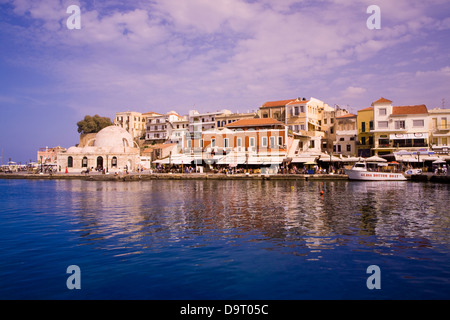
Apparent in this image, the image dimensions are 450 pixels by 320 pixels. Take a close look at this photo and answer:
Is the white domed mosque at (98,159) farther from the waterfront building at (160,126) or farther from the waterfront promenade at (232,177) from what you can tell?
the waterfront building at (160,126)

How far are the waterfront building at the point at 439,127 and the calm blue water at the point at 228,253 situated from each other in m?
36.2

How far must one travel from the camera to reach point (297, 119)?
54.8 meters

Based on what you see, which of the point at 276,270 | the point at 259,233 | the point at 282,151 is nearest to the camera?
the point at 276,270

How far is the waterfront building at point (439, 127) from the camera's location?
153 ft

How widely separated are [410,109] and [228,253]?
47811 mm

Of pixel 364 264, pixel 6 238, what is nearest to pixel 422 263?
pixel 364 264

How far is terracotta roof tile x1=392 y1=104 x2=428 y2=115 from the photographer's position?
47.3 m

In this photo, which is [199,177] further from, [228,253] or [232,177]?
[228,253]

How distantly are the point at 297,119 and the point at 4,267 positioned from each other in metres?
50.2

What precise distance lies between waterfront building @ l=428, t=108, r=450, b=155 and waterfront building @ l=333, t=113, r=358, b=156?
995cm

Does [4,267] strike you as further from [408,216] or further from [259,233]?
[408,216]

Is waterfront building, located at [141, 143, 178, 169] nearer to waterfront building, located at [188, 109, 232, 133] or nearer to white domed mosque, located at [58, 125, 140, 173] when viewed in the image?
white domed mosque, located at [58, 125, 140, 173]

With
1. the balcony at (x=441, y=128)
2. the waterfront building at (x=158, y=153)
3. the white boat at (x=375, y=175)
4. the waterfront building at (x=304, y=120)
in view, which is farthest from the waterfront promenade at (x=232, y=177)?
the waterfront building at (x=158, y=153)
